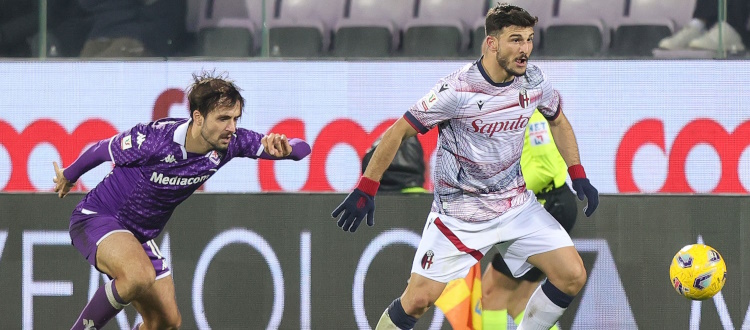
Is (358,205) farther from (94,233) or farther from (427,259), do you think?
(94,233)

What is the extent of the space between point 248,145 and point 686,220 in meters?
2.66

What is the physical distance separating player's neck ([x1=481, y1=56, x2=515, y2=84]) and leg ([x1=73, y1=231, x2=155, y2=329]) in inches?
75.8

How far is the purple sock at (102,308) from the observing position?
609 cm

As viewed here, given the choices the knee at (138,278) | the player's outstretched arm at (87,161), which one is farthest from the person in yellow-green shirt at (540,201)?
the player's outstretched arm at (87,161)

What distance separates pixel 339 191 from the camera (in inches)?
303

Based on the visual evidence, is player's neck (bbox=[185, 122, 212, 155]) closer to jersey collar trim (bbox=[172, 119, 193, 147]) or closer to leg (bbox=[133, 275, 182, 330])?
jersey collar trim (bbox=[172, 119, 193, 147])

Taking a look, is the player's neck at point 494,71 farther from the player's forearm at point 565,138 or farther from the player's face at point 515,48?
the player's forearm at point 565,138

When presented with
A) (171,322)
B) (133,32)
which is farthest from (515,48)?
(133,32)

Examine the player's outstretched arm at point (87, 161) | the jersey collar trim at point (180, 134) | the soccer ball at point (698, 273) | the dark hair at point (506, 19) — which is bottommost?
the soccer ball at point (698, 273)

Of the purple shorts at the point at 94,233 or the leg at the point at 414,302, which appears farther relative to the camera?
the purple shorts at the point at 94,233

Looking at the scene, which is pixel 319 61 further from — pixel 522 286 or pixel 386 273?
pixel 522 286

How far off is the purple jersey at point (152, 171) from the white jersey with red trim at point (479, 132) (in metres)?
0.98

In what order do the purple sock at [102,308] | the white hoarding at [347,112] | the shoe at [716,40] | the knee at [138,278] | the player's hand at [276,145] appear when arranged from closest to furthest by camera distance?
1. the player's hand at [276,145]
2. the knee at [138,278]
3. the purple sock at [102,308]
4. the white hoarding at [347,112]
5. the shoe at [716,40]

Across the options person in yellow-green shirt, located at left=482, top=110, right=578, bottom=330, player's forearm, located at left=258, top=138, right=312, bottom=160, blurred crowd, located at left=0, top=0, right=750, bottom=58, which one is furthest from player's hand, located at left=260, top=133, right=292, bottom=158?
blurred crowd, located at left=0, top=0, right=750, bottom=58
